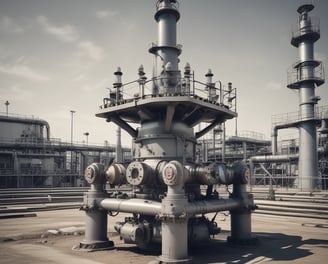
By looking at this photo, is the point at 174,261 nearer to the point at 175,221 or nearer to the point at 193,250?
the point at 175,221

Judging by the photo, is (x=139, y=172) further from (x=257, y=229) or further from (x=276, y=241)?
(x=257, y=229)

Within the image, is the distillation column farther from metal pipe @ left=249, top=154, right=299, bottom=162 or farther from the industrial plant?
the industrial plant

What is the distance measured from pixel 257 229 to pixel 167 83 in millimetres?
10653

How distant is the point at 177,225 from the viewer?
35.0 ft

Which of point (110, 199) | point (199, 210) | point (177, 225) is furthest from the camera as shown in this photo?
point (110, 199)

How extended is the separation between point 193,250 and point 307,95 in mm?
31292

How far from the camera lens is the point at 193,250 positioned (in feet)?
43.3

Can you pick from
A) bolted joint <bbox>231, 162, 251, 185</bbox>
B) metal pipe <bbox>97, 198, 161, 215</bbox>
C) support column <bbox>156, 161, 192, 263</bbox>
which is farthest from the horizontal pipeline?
bolted joint <bbox>231, 162, 251, 185</bbox>

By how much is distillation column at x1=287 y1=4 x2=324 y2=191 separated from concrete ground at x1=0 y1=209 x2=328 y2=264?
1800cm

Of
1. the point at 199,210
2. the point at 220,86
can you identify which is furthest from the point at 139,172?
the point at 220,86

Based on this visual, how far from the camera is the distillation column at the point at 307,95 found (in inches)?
1469

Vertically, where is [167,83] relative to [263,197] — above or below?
above

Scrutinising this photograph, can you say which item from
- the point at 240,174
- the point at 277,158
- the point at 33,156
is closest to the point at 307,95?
the point at 277,158

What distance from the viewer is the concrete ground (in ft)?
38.3
